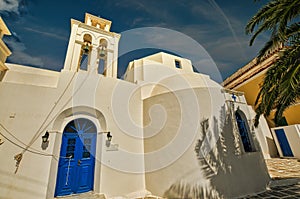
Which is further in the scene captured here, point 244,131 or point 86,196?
point 244,131

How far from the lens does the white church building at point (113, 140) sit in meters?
4.84

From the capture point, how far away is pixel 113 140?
6.27m

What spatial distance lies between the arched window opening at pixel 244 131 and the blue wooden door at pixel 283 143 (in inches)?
358

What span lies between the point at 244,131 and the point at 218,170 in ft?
11.9

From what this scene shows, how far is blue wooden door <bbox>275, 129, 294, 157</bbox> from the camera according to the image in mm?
12585

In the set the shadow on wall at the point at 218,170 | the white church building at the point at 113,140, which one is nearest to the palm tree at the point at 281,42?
the shadow on wall at the point at 218,170

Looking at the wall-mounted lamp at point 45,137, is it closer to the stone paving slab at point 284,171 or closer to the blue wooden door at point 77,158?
the blue wooden door at point 77,158

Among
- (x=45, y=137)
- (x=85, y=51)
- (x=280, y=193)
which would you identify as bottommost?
(x=280, y=193)

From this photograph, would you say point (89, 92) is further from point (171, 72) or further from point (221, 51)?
point (221, 51)

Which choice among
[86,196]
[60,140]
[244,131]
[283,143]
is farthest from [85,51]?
[283,143]

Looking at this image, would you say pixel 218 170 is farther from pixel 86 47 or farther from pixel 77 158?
pixel 86 47

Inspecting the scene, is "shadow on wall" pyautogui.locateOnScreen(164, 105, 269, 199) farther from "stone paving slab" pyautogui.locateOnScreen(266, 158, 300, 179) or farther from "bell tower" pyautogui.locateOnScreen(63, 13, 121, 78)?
"bell tower" pyautogui.locateOnScreen(63, 13, 121, 78)

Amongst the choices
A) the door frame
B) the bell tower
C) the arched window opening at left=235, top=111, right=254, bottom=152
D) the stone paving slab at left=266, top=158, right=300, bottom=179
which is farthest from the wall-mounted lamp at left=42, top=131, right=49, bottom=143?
the stone paving slab at left=266, top=158, right=300, bottom=179

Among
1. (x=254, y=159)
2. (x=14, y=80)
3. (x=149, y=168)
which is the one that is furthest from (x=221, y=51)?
(x=14, y=80)
